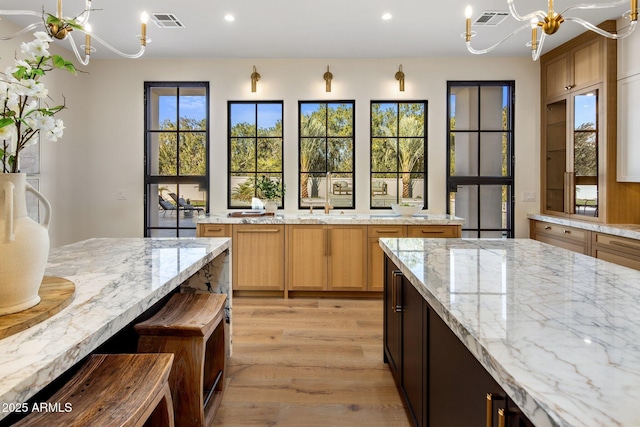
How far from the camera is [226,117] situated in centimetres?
479

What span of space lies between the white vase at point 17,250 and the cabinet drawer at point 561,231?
14.0 ft

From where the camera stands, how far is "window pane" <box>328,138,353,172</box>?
482 cm

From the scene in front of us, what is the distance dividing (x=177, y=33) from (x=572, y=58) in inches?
165

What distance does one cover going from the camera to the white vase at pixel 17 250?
3.43ft

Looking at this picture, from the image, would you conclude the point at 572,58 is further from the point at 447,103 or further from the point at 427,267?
the point at 427,267

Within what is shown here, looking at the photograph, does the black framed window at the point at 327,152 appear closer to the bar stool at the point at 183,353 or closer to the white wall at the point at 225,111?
the white wall at the point at 225,111

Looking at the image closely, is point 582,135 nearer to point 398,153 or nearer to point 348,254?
point 398,153

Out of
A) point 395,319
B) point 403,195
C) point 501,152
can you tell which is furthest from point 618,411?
point 501,152

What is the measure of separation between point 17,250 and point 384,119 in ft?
14.0

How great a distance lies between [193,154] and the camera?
16.0 ft

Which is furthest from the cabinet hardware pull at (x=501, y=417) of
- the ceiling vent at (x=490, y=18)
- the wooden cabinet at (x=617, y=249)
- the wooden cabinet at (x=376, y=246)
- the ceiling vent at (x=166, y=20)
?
the ceiling vent at (x=166, y=20)

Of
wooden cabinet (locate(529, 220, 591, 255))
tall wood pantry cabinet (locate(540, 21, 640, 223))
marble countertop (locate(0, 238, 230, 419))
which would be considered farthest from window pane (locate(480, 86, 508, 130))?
marble countertop (locate(0, 238, 230, 419))

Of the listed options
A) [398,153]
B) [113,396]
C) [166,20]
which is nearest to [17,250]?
[113,396]

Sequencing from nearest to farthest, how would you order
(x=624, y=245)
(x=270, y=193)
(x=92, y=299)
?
1. (x=92, y=299)
2. (x=624, y=245)
3. (x=270, y=193)
